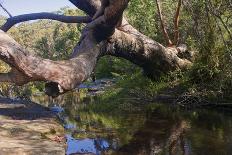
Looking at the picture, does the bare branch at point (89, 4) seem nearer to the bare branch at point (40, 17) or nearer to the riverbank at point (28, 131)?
the bare branch at point (40, 17)

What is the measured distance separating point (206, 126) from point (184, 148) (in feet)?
6.76

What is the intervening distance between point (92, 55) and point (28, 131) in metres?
3.17

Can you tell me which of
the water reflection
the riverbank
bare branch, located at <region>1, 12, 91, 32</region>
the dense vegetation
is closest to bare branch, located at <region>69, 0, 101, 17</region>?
bare branch, located at <region>1, 12, 91, 32</region>

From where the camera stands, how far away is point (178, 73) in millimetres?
11930

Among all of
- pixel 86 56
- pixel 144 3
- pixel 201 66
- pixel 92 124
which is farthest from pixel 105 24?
pixel 144 3

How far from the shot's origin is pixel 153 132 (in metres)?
7.74

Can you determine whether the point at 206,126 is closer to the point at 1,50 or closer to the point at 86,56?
the point at 86,56

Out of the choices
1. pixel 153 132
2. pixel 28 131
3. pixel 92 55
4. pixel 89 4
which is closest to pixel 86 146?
pixel 28 131

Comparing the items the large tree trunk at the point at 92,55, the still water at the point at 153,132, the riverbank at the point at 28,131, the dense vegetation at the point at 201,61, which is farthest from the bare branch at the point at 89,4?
the riverbank at the point at 28,131

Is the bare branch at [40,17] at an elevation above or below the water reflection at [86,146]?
above

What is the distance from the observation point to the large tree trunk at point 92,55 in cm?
708

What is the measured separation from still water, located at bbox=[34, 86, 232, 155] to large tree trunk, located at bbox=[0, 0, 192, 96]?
1234 millimetres

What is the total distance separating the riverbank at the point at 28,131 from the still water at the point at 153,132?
0.46 metres

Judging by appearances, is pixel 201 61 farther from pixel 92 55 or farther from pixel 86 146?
pixel 86 146
